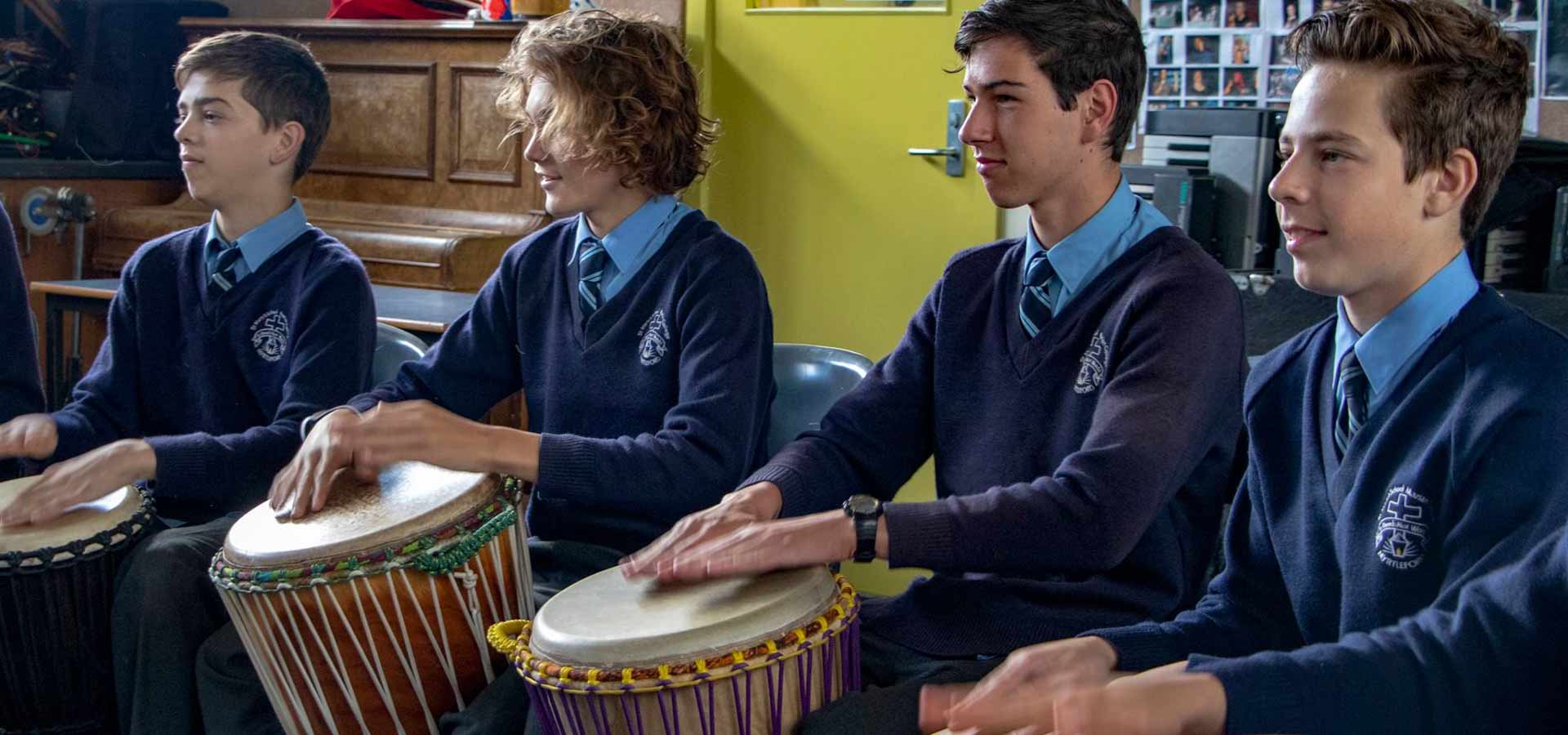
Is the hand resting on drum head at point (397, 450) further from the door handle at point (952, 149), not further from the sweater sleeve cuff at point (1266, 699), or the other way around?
the door handle at point (952, 149)

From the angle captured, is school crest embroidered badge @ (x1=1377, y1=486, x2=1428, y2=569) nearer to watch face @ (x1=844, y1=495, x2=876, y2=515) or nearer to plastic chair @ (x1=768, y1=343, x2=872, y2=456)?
watch face @ (x1=844, y1=495, x2=876, y2=515)

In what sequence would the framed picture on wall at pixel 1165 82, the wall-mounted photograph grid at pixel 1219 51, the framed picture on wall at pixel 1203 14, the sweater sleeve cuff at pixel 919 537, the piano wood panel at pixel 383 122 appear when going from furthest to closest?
the piano wood panel at pixel 383 122, the framed picture on wall at pixel 1165 82, the framed picture on wall at pixel 1203 14, the wall-mounted photograph grid at pixel 1219 51, the sweater sleeve cuff at pixel 919 537

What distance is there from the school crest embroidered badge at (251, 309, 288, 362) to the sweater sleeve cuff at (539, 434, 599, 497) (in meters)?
0.65

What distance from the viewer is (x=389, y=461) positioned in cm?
178

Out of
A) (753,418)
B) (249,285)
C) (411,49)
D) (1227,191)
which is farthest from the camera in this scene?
(411,49)

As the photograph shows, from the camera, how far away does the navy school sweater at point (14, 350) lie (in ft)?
7.84

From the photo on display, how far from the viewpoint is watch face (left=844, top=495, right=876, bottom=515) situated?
57.8 inches

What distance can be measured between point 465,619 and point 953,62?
2.69 m

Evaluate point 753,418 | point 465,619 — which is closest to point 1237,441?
point 753,418

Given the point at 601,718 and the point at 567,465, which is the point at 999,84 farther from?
the point at 601,718

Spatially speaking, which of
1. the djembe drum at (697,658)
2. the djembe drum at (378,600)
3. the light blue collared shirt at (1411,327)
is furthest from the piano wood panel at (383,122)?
the light blue collared shirt at (1411,327)

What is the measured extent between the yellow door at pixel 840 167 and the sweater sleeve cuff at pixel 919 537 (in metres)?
2.44

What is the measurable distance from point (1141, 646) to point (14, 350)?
1963 mm

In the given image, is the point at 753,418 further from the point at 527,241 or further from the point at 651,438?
the point at 527,241
